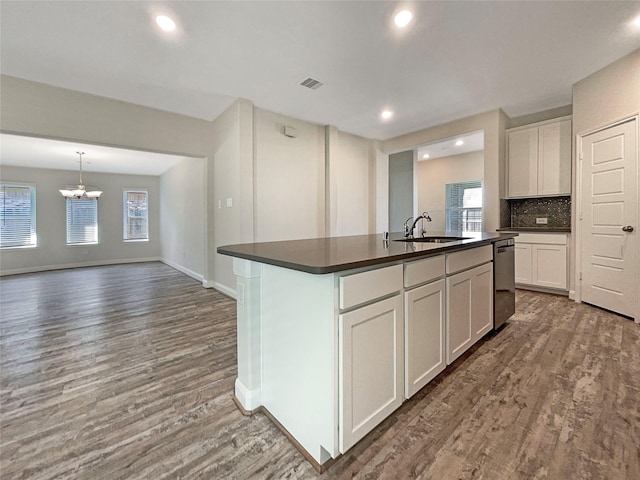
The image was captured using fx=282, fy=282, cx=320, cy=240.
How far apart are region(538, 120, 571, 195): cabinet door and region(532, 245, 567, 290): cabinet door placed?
2.70ft

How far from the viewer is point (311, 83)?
3389 mm

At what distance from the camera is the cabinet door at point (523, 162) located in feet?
13.7

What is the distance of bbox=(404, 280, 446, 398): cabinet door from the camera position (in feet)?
4.98

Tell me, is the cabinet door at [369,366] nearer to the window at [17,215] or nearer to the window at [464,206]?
the window at [464,206]

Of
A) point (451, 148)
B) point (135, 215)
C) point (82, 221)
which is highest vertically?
point (451, 148)

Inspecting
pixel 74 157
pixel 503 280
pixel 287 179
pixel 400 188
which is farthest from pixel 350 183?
pixel 74 157

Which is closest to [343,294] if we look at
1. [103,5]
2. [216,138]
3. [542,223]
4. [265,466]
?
[265,466]

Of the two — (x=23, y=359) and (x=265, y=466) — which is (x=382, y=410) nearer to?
(x=265, y=466)

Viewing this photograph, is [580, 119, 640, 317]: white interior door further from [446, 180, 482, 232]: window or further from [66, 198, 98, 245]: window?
[66, 198, 98, 245]: window

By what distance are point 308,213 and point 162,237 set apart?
5.33m

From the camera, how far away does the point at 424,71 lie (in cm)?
313

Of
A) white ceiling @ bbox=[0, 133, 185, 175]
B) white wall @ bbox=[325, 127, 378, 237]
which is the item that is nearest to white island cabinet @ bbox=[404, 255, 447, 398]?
white wall @ bbox=[325, 127, 378, 237]

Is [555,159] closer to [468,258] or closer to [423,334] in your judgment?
[468,258]

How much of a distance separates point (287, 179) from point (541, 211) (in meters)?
4.05
